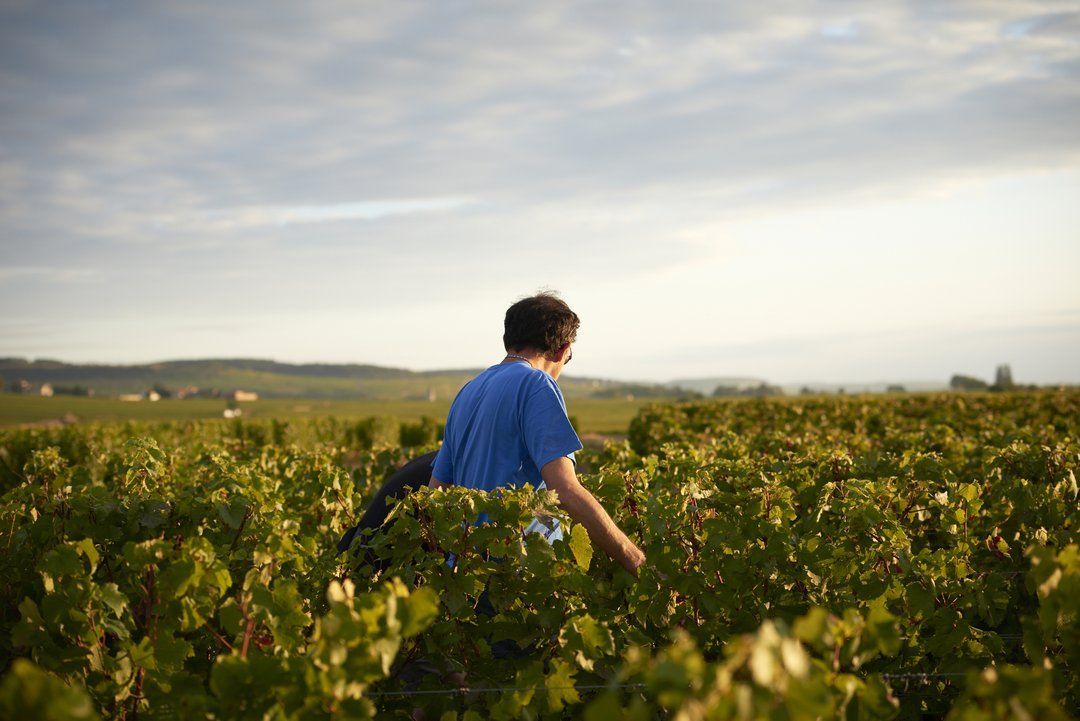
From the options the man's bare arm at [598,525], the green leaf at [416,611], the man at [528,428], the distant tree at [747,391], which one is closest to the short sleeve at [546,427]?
the man at [528,428]

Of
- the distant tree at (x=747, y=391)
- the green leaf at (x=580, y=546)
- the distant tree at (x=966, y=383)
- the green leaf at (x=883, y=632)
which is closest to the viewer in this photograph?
the green leaf at (x=883, y=632)

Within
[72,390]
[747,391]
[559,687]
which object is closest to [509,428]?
[559,687]

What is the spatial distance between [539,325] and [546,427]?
57 cm

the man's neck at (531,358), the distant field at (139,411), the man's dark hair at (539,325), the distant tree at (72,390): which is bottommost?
the distant field at (139,411)

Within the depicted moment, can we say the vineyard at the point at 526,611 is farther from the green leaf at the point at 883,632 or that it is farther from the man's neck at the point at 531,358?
the man's neck at the point at 531,358

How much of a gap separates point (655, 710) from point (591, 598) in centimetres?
48

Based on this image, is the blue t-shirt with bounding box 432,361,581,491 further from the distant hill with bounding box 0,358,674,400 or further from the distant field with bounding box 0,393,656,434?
the distant hill with bounding box 0,358,674,400

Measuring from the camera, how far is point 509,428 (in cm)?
359

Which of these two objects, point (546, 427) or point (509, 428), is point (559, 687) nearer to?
point (546, 427)

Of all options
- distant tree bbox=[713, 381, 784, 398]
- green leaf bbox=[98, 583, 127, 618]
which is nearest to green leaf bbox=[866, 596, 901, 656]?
green leaf bbox=[98, 583, 127, 618]

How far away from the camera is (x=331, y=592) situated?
2.06 m

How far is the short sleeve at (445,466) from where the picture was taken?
3.98 metres

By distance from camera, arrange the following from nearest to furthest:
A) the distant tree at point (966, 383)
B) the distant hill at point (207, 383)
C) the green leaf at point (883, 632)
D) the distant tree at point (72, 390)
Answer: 1. the green leaf at point (883, 632)
2. the distant tree at point (966, 383)
3. the distant tree at point (72, 390)
4. the distant hill at point (207, 383)

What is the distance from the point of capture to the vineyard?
76.6 inches
